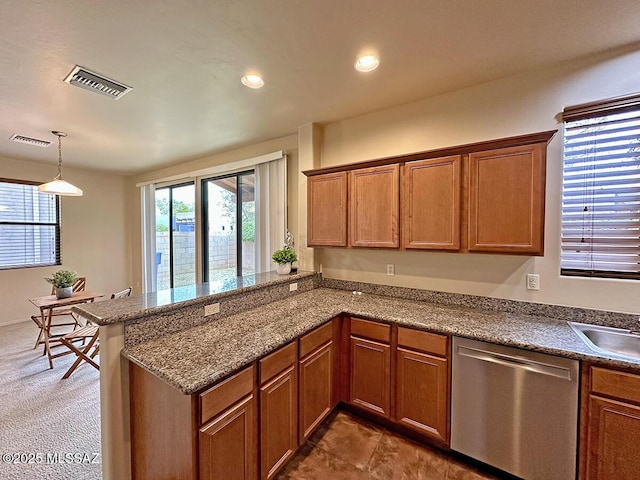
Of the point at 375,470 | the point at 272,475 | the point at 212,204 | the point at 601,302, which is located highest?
the point at 212,204

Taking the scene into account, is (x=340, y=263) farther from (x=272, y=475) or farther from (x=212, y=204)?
(x=212, y=204)

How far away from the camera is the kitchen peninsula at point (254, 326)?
1420 millimetres

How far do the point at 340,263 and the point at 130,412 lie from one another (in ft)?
6.97

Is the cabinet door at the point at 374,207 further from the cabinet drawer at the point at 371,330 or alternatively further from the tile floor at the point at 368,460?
the tile floor at the point at 368,460

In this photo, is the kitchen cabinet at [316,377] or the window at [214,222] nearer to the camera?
the kitchen cabinet at [316,377]

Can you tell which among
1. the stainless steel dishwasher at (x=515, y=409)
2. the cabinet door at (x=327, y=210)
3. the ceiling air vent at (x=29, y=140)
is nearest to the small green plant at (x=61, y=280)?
the ceiling air vent at (x=29, y=140)

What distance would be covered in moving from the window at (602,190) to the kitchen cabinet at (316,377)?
1850 mm

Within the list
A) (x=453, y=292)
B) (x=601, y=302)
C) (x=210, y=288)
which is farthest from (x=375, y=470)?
(x=601, y=302)

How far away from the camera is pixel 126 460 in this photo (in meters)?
1.55

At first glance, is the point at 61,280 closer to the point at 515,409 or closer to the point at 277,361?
the point at 277,361

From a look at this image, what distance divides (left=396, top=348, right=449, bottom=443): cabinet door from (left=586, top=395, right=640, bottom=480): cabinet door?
723 mm

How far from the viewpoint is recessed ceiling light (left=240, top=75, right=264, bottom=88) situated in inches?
85.0

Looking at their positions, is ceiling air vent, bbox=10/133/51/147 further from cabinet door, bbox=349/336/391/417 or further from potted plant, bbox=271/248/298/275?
cabinet door, bbox=349/336/391/417

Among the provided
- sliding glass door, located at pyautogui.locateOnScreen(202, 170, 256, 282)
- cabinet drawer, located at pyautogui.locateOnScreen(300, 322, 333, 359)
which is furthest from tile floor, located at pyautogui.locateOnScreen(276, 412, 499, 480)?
sliding glass door, located at pyautogui.locateOnScreen(202, 170, 256, 282)
